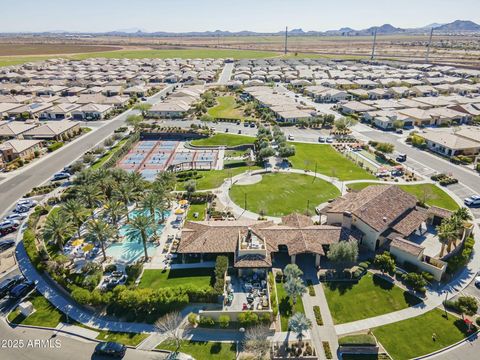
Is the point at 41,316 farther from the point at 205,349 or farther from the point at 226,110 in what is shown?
the point at 226,110

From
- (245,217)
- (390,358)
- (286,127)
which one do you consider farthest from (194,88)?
(390,358)

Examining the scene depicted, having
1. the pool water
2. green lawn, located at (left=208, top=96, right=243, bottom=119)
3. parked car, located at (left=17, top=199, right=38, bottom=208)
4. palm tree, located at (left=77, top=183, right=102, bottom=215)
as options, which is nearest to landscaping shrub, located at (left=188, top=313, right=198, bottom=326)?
the pool water

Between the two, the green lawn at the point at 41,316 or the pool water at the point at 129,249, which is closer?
the green lawn at the point at 41,316

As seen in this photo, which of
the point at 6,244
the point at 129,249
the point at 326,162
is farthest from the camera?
the point at 326,162

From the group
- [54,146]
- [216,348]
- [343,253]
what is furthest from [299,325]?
[54,146]

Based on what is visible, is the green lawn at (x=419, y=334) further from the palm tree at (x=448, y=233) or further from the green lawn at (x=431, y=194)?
the green lawn at (x=431, y=194)

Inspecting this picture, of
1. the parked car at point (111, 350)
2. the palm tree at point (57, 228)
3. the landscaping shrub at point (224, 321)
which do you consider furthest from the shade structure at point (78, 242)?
the landscaping shrub at point (224, 321)

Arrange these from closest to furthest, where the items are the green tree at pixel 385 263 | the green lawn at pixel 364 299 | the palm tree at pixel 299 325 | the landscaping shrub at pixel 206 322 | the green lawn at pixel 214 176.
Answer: the palm tree at pixel 299 325 → the landscaping shrub at pixel 206 322 → the green lawn at pixel 364 299 → the green tree at pixel 385 263 → the green lawn at pixel 214 176
